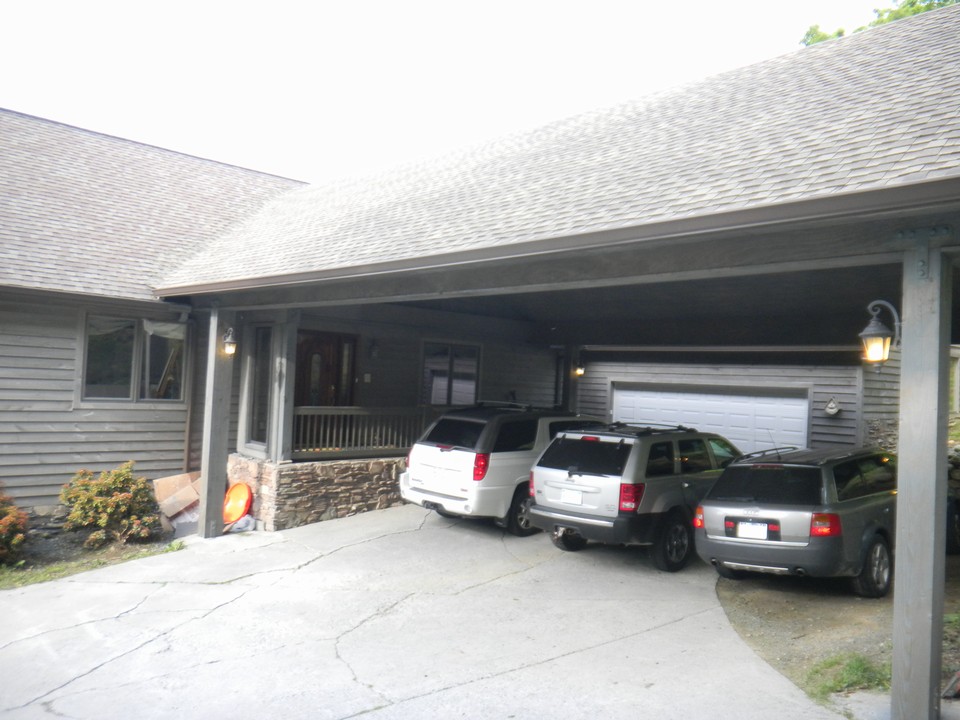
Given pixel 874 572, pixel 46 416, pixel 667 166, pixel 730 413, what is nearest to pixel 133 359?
pixel 46 416

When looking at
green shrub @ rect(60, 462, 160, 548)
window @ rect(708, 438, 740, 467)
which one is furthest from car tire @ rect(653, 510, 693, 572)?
green shrub @ rect(60, 462, 160, 548)

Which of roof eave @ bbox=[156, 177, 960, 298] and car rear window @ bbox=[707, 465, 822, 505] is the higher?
roof eave @ bbox=[156, 177, 960, 298]

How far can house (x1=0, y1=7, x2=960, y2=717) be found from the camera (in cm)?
512

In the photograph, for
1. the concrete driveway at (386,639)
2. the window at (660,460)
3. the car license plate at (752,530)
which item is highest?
the window at (660,460)

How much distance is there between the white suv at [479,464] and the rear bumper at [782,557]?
326 centimetres

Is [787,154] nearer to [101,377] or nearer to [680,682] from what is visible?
[680,682]

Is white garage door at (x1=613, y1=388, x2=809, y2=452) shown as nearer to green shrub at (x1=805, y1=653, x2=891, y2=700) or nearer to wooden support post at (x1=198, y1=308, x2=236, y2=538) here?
green shrub at (x1=805, y1=653, x2=891, y2=700)

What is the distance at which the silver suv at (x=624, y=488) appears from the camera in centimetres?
872

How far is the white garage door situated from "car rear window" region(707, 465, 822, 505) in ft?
24.3

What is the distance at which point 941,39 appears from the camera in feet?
27.2

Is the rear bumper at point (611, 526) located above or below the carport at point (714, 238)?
below

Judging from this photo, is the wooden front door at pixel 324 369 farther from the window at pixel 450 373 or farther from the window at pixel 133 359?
the window at pixel 133 359

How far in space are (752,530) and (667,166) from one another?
3732 mm

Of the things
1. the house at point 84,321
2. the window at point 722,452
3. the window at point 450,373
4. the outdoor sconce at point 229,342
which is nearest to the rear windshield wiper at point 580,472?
the window at point 722,452
